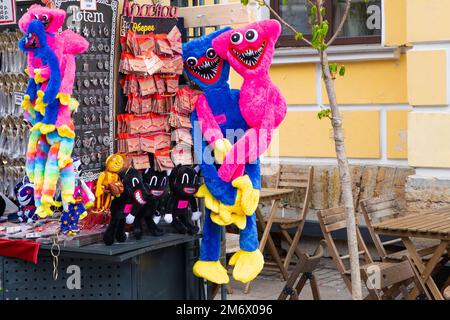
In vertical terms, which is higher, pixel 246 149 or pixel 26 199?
pixel 246 149

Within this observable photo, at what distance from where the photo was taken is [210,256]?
511 cm

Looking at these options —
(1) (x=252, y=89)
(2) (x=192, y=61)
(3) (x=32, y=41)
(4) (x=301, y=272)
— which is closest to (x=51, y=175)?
(3) (x=32, y=41)

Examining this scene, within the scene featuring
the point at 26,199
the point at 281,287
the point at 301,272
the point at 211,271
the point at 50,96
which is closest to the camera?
the point at 50,96

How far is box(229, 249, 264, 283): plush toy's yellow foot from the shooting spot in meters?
4.97

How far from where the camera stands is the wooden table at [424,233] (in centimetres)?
587

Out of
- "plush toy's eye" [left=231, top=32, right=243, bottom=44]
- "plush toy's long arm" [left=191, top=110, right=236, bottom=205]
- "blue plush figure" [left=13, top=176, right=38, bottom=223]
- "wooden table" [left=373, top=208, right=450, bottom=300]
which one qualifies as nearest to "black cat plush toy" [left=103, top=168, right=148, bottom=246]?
"plush toy's long arm" [left=191, top=110, right=236, bottom=205]

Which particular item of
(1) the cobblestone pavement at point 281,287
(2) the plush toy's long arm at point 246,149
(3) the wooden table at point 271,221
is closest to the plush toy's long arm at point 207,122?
(2) the plush toy's long arm at point 246,149

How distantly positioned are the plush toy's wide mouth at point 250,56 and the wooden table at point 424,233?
1.77 m

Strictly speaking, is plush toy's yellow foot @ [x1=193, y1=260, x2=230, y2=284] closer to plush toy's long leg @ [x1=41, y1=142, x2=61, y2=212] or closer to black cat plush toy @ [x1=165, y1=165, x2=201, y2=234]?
black cat plush toy @ [x1=165, y1=165, x2=201, y2=234]

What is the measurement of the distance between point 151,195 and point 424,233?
1.99 m

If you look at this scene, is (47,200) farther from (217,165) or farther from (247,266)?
(247,266)

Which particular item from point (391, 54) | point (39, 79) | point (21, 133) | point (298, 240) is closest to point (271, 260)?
point (298, 240)
